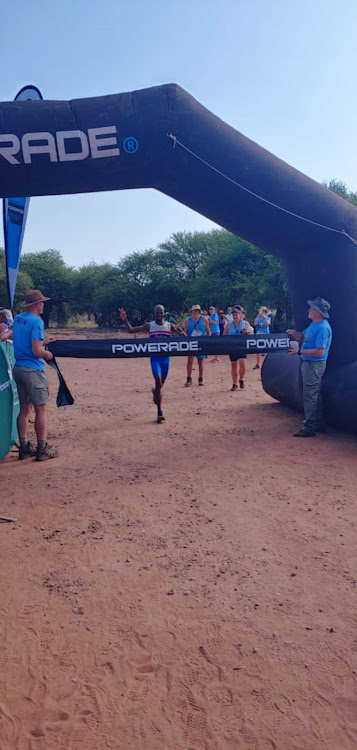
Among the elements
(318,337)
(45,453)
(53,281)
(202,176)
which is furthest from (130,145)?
(53,281)

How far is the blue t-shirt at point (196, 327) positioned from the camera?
1198cm

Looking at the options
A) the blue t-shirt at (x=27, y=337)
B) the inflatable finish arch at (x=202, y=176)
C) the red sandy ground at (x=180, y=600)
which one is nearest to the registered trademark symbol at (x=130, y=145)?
the inflatable finish arch at (x=202, y=176)

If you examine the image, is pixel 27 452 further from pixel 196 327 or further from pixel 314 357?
pixel 196 327

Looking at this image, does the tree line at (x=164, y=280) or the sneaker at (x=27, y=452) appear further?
the tree line at (x=164, y=280)

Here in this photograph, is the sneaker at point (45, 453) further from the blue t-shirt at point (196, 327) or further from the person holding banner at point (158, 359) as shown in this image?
the blue t-shirt at point (196, 327)

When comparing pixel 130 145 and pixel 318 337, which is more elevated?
pixel 130 145

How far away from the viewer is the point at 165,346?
302 inches

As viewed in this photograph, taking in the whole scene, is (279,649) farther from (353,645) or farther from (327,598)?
(327,598)

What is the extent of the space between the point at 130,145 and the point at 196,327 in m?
6.10

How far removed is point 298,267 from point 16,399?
4150 mm

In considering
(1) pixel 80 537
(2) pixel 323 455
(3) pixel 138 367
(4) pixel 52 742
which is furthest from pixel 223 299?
(4) pixel 52 742

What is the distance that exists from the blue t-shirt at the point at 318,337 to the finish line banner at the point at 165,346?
0.61 metres

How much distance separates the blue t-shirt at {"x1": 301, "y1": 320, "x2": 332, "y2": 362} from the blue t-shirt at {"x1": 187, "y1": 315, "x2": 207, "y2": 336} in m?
4.80

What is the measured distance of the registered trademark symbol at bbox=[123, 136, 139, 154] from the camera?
20.3 ft
